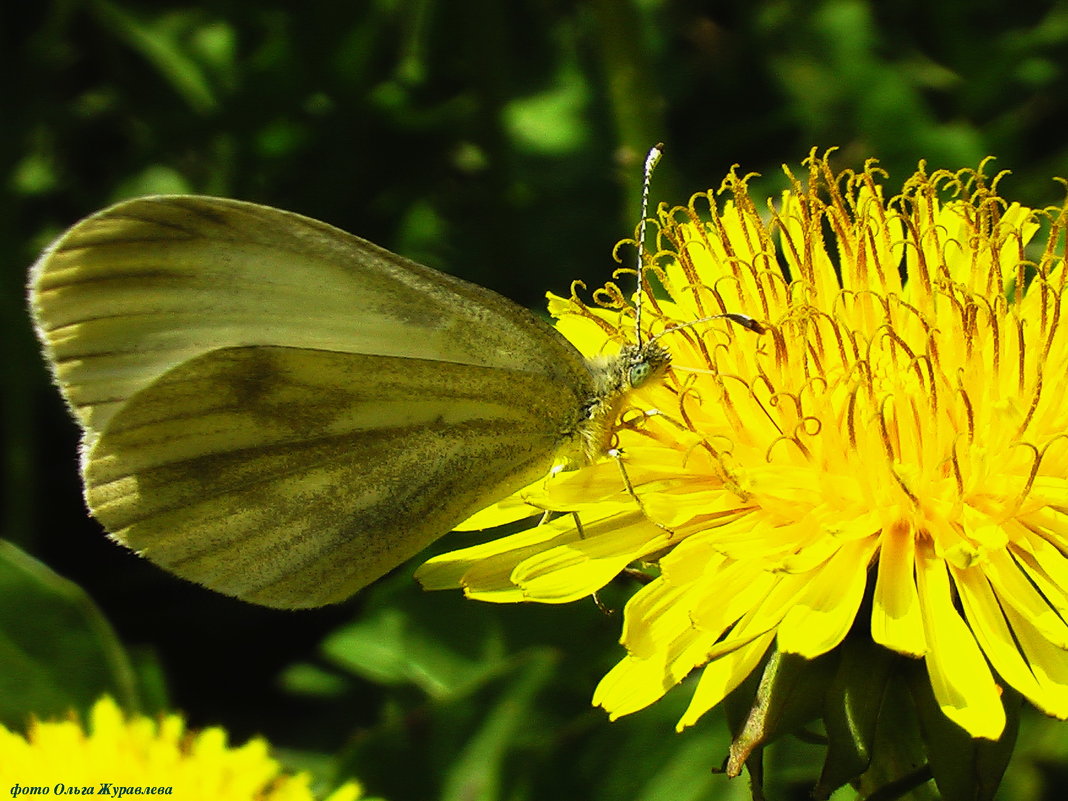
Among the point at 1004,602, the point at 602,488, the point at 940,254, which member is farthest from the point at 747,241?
the point at 1004,602

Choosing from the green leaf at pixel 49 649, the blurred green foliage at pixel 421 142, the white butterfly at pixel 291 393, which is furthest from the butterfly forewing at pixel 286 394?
the blurred green foliage at pixel 421 142

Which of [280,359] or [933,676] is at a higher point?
[280,359]

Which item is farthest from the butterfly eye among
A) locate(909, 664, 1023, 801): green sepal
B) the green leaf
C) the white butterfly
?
the green leaf

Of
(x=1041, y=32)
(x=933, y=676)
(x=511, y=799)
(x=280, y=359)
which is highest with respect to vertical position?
(x=1041, y=32)

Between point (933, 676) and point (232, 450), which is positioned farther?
point (232, 450)

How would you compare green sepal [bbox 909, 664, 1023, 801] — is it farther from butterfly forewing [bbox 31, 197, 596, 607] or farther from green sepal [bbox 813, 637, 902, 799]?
butterfly forewing [bbox 31, 197, 596, 607]

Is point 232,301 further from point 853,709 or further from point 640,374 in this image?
point 853,709

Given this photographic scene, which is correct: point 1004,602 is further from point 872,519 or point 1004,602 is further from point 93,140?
point 93,140
